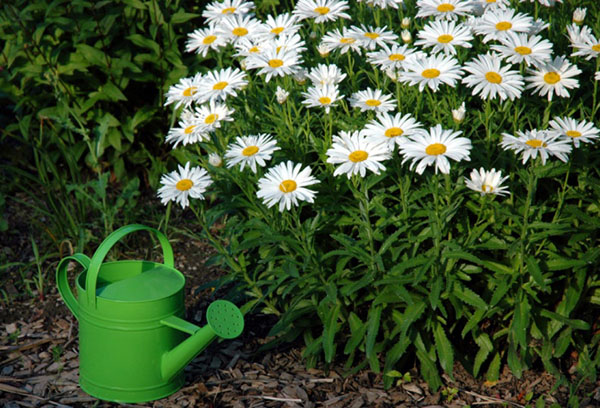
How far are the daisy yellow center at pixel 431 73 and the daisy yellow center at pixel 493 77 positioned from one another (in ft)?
0.60

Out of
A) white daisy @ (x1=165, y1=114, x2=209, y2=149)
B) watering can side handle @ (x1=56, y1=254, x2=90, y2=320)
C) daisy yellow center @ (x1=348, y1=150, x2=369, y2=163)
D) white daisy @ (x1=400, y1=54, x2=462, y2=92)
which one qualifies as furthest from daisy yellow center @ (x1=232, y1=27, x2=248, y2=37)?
watering can side handle @ (x1=56, y1=254, x2=90, y2=320)

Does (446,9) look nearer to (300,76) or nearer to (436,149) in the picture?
(300,76)

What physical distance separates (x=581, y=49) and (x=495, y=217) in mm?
775

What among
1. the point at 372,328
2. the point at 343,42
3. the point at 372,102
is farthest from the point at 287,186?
the point at 343,42

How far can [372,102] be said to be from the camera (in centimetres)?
286

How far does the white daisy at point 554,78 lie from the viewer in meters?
2.75

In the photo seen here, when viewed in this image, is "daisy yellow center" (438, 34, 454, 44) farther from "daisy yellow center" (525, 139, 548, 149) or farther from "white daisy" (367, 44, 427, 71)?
"daisy yellow center" (525, 139, 548, 149)

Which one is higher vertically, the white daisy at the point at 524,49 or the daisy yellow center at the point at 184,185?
the white daisy at the point at 524,49

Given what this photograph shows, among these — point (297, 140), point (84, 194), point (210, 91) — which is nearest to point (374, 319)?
point (297, 140)

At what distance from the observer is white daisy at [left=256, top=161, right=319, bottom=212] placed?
8.29 ft

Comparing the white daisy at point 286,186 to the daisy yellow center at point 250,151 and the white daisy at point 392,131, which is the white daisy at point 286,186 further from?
the white daisy at point 392,131

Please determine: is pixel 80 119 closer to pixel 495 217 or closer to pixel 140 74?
pixel 140 74

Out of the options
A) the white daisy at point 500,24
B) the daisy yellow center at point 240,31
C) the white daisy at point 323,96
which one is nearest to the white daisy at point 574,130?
the white daisy at point 500,24

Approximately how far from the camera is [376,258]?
271cm
